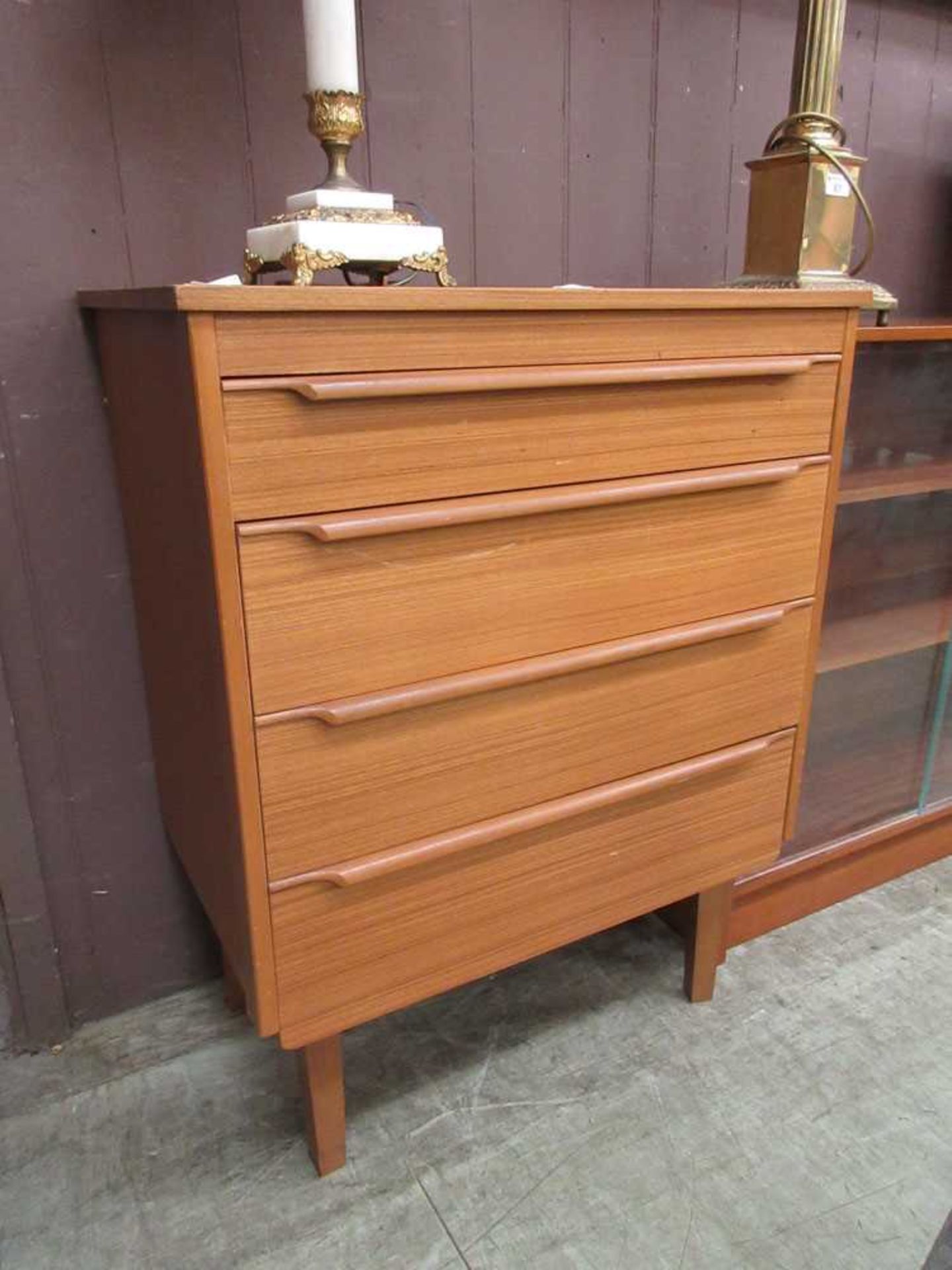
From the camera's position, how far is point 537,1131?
1160 mm

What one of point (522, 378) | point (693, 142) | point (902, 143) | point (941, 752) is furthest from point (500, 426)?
point (902, 143)

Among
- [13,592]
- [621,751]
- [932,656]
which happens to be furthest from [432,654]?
[932,656]

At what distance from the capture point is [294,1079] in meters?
1.24

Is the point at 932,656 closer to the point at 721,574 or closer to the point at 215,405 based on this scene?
the point at 721,574

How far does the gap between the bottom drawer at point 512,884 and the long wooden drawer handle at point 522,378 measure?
450 mm

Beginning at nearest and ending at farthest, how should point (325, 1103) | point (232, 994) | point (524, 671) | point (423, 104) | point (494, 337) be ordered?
point (494, 337) → point (524, 671) → point (325, 1103) → point (423, 104) → point (232, 994)

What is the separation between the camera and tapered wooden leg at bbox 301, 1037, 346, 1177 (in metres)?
1.04

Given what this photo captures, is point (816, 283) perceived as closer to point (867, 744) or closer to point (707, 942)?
point (867, 744)

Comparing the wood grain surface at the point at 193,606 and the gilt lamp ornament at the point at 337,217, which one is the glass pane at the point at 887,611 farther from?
the wood grain surface at the point at 193,606

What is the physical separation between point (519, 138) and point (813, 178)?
16.1 inches

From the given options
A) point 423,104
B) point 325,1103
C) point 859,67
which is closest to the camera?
point 325,1103

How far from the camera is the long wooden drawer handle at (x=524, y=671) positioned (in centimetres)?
86

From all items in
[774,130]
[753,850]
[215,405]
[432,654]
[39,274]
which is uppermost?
[774,130]

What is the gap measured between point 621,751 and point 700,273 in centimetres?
90
